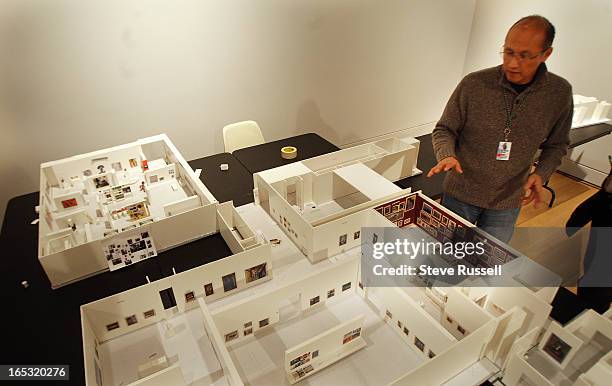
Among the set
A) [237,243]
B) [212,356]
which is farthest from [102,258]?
[212,356]

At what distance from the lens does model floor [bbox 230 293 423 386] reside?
1.50m

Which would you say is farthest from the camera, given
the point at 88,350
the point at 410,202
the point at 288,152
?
the point at 288,152

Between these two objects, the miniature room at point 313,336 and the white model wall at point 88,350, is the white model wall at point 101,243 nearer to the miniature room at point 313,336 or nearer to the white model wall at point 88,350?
the white model wall at point 88,350

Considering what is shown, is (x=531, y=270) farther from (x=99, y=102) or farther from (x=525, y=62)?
(x=99, y=102)

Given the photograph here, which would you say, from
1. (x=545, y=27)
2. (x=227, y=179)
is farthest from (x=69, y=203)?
(x=545, y=27)

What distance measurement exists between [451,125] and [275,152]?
1647 millimetres

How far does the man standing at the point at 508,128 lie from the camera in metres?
1.69

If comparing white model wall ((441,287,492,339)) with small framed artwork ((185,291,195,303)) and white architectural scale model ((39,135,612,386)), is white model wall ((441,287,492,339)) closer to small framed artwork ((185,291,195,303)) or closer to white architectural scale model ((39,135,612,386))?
white architectural scale model ((39,135,612,386))

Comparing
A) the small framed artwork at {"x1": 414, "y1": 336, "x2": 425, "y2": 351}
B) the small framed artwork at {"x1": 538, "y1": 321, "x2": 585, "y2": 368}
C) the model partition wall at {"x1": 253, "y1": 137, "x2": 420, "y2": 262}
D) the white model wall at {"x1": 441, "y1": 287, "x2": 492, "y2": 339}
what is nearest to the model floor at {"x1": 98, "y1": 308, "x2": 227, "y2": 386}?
the model partition wall at {"x1": 253, "y1": 137, "x2": 420, "y2": 262}

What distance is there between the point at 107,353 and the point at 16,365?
37 cm

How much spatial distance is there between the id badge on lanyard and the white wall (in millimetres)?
2776

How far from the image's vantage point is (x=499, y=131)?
1.86 meters

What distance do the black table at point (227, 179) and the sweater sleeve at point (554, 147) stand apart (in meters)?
1.71

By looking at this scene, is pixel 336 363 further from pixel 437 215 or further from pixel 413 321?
pixel 437 215
